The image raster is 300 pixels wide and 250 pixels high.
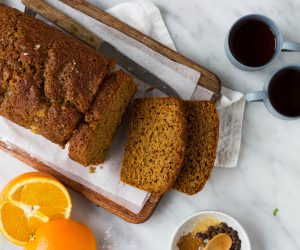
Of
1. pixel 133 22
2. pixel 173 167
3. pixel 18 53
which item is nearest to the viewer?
pixel 18 53

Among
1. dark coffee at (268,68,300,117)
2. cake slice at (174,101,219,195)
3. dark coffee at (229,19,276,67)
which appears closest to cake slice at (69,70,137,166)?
cake slice at (174,101,219,195)

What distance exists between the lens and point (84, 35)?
248cm

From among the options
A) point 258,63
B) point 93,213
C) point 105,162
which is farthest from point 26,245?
point 258,63

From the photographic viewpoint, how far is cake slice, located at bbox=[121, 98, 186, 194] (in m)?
2.38

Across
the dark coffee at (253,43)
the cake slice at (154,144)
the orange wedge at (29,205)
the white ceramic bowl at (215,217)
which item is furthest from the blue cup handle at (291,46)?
the orange wedge at (29,205)

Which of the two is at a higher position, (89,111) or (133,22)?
(133,22)

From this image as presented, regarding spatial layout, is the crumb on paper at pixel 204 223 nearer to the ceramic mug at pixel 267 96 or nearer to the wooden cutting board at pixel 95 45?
the wooden cutting board at pixel 95 45

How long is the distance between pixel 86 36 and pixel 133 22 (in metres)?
0.24

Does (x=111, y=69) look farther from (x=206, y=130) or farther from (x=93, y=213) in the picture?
(x=93, y=213)

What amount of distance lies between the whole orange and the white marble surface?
188mm

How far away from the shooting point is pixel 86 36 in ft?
8.14

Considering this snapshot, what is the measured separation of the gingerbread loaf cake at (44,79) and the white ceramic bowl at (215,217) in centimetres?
74

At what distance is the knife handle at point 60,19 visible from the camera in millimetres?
2475

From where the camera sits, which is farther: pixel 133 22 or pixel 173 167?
pixel 133 22
